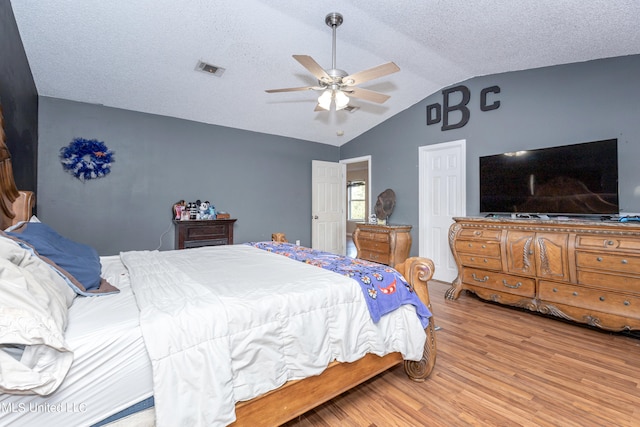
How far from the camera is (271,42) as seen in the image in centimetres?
304

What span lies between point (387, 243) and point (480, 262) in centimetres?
140

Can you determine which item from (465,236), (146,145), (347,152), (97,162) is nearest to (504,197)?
(465,236)

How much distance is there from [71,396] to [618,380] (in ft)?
9.76

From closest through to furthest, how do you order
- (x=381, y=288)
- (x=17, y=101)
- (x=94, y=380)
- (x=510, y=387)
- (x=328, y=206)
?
1. (x=94, y=380)
2. (x=381, y=288)
3. (x=510, y=387)
4. (x=17, y=101)
5. (x=328, y=206)

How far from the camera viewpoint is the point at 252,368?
1226 millimetres

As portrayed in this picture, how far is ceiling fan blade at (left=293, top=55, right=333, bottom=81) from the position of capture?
2.18m

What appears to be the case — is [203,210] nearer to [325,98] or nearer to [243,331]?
[325,98]

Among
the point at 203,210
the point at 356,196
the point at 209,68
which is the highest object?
the point at 209,68

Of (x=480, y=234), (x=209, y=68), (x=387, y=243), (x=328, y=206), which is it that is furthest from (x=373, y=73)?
(x=328, y=206)

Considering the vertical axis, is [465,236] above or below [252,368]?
above

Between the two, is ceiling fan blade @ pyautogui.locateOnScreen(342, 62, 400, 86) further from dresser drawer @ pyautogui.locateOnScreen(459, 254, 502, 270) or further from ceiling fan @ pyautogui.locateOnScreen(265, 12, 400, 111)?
dresser drawer @ pyautogui.locateOnScreen(459, 254, 502, 270)

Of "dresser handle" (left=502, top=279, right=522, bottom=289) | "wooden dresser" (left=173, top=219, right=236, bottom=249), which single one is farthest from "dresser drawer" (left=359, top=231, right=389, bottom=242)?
"wooden dresser" (left=173, top=219, right=236, bottom=249)

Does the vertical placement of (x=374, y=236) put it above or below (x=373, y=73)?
below

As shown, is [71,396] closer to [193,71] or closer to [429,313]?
[429,313]
